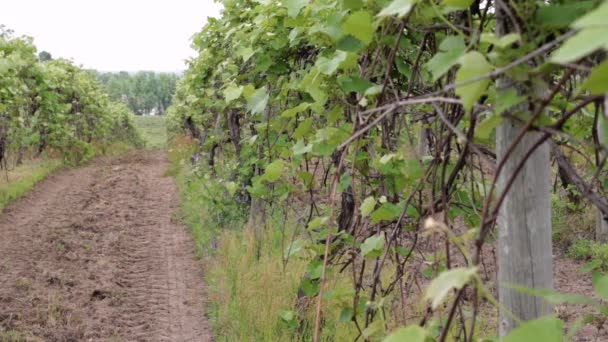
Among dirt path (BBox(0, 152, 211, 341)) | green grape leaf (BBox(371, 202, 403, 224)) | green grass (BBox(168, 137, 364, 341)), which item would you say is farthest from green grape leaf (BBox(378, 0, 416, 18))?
dirt path (BBox(0, 152, 211, 341))

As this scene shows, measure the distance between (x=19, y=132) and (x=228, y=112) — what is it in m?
7.08

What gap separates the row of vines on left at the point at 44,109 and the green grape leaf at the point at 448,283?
6572mm

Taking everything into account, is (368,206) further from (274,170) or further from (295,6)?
(295,6)

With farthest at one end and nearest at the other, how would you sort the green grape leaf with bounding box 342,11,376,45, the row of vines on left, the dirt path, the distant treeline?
the distant treeline, the row of vines on left, the dirt path, the green grape leaf with bounding box 342,11,376,45

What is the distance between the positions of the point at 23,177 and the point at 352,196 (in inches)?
432

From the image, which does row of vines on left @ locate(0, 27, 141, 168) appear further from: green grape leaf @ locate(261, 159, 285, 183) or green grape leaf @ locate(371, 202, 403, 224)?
green grape leaf @ locate(371, 202, 403, 224)

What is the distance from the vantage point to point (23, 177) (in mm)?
12070

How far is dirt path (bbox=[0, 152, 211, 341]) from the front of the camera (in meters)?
4.89

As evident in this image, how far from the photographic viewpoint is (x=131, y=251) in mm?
7340

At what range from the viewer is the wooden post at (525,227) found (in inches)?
45.4

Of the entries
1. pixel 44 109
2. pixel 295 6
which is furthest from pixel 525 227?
pixel 44 109

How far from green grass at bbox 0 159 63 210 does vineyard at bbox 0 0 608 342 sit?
0.08 m

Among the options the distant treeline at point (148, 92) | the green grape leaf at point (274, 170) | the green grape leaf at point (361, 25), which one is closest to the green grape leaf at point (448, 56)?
the green grape leaf at point (361, 25)

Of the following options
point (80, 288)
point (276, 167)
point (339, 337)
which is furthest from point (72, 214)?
point (276, 167)
